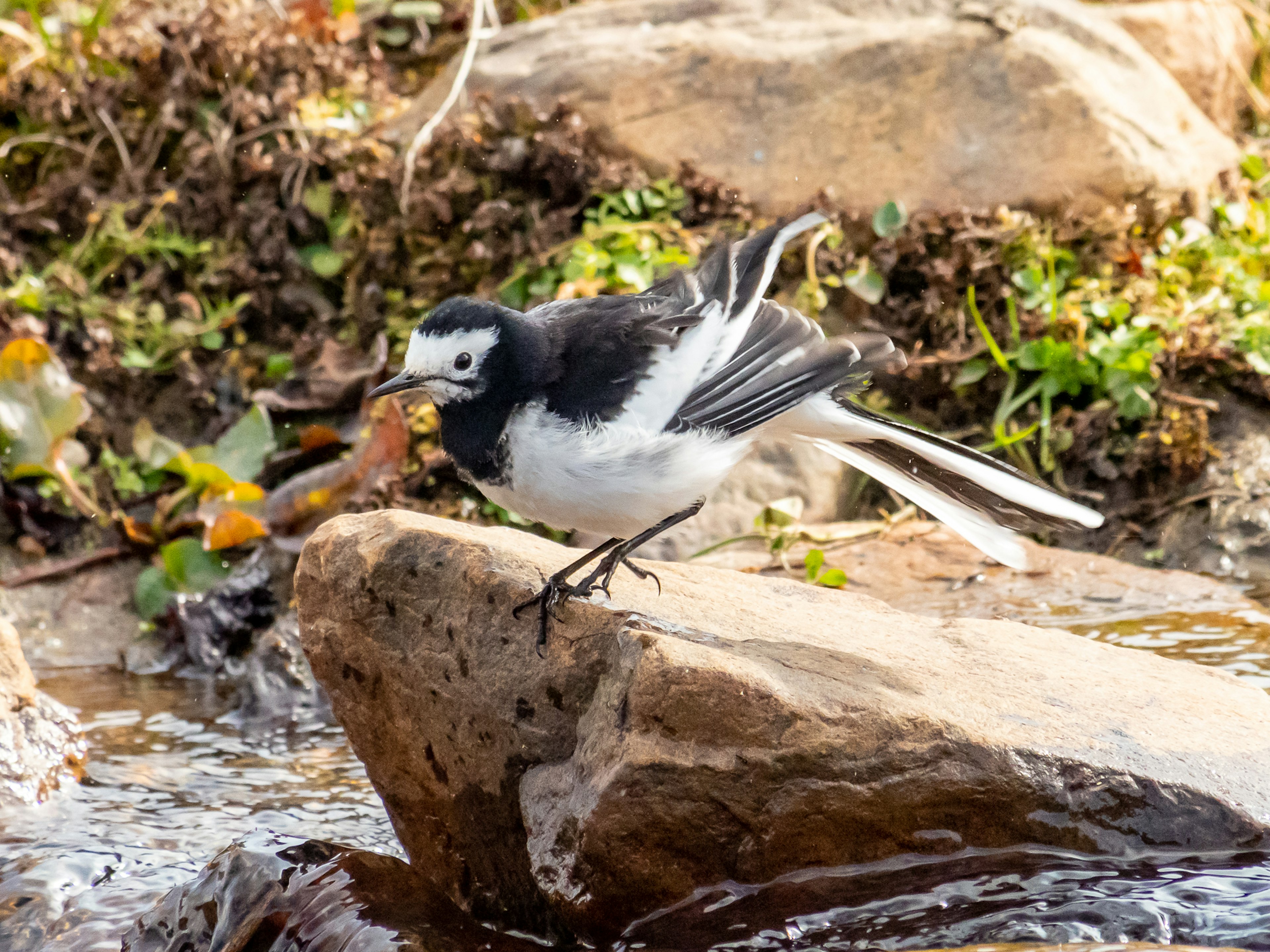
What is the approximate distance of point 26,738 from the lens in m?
4.39

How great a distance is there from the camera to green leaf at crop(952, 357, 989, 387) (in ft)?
21.0

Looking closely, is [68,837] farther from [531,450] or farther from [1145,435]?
[1145,435]

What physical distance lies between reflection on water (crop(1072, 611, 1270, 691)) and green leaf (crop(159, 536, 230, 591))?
13.1 feet

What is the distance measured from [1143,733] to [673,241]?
167 inches

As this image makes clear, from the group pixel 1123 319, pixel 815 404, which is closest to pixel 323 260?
pixel 815 404

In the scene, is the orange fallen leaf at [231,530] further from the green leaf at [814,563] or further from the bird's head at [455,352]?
the bird's head at [455,352]

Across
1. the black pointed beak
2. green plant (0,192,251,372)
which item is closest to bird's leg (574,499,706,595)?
the black pointed beak

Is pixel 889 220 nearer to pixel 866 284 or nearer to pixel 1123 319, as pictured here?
pixel 866 284

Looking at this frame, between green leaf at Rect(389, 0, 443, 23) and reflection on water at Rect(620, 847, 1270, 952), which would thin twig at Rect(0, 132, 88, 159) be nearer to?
green leaf at Rect(389, 0, 443, 23)

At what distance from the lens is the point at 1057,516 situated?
12.6 feet

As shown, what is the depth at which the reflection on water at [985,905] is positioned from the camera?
2811 millimetres

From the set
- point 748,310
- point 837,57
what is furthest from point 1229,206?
point 748,310

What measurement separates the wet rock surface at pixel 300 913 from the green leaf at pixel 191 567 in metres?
2.97

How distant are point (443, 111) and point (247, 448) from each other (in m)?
2.25
